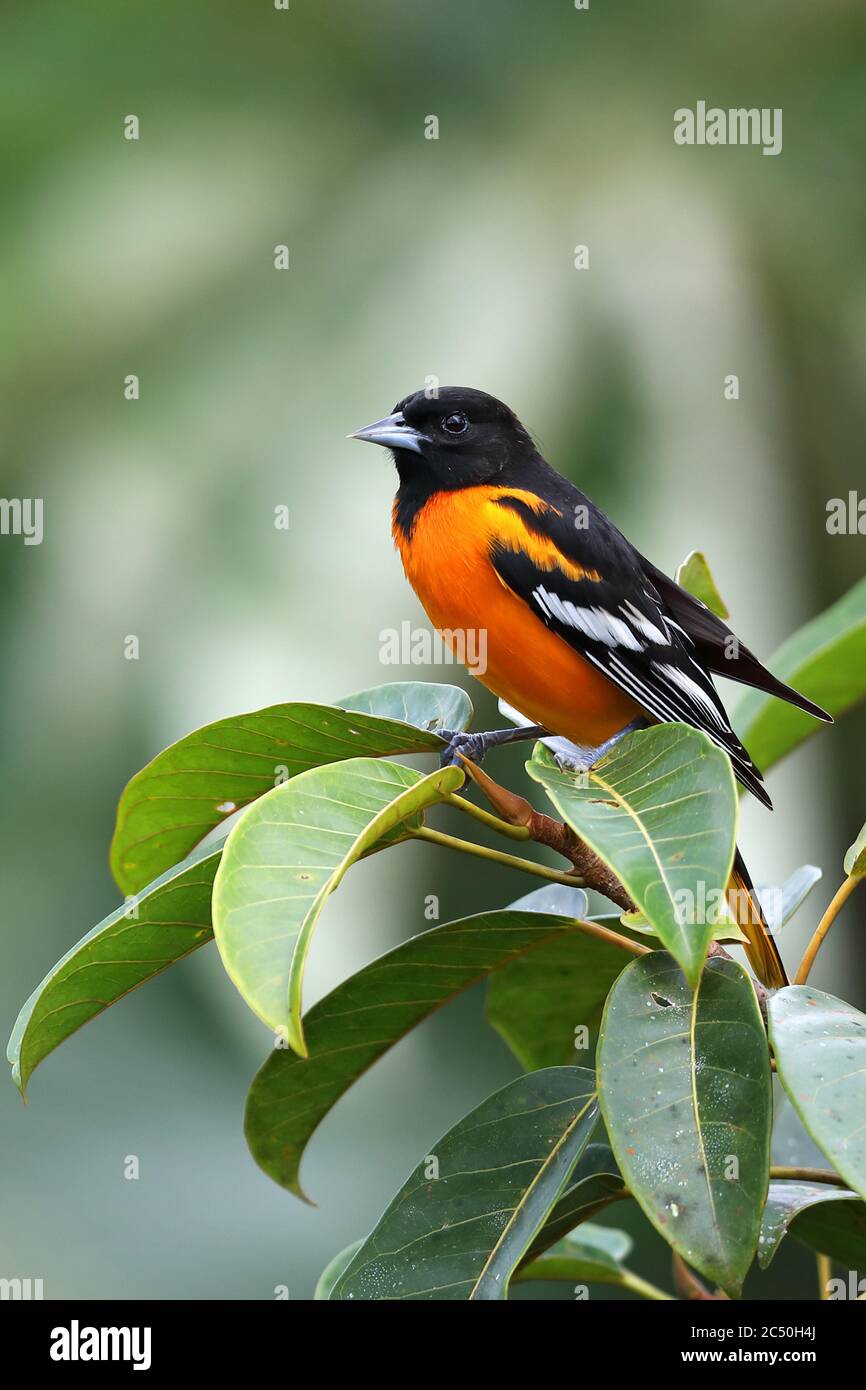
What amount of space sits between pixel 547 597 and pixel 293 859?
130 cm

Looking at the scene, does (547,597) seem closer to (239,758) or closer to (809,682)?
(809,682)

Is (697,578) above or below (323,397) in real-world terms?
below

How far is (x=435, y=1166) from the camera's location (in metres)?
1.66

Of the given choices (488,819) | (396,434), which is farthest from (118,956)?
(396,434)

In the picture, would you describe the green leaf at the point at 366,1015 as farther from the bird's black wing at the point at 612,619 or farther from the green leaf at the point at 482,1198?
the bird's black wing at the point at 612,619

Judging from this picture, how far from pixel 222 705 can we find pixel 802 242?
2811 mm

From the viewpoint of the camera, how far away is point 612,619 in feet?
8.38

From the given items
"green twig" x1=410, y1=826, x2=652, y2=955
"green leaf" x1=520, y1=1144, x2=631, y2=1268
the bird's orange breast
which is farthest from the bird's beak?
"green leaf" x1=520, y1=1144, x2=631, y2=1268

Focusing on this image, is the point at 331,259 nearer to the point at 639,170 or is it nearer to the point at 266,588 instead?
the point at 639,170

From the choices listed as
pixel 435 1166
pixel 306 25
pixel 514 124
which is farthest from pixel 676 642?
pixel 306 25

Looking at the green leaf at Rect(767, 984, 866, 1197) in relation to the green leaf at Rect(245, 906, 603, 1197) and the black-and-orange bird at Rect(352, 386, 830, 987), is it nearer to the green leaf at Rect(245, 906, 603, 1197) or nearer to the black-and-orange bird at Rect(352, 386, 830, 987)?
the green leaf at Rect(245, 906, 603, 1197)

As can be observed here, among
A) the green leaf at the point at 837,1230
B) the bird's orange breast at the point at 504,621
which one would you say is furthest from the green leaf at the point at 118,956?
the bird's orange breast at the point at 504,621

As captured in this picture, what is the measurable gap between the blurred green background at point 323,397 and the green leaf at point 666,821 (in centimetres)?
195

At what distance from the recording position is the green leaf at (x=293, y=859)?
1.22m
